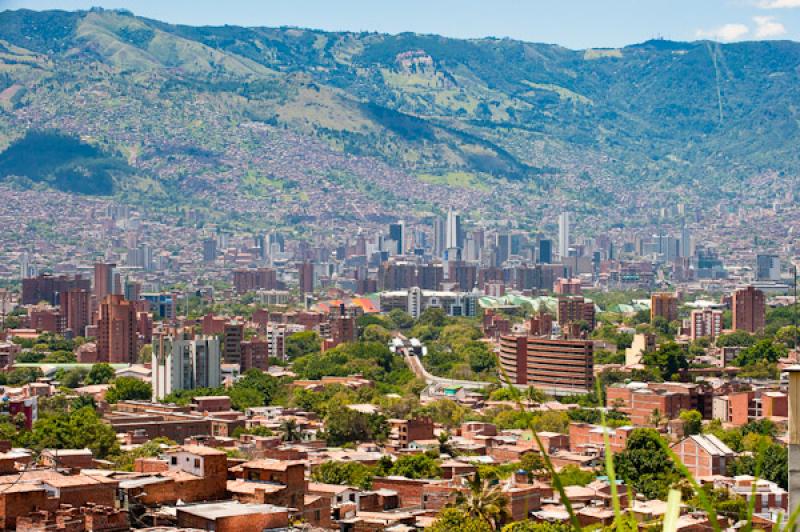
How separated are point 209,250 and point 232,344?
79.0m

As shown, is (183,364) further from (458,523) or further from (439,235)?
(439,235)

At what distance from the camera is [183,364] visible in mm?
45000

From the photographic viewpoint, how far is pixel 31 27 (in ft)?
617

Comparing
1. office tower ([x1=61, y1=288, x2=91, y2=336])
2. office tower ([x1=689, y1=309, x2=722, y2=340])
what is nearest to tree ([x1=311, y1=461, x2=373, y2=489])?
office tower ([x1=689, y1=309, x2=722, y2=340])

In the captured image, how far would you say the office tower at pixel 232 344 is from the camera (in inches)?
2126

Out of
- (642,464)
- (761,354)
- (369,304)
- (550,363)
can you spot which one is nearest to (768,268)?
(369,304)

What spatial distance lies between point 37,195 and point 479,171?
4437cm

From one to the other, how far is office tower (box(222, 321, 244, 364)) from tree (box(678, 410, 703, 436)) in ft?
65.6

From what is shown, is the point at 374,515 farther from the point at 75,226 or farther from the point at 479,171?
the point at 479,171

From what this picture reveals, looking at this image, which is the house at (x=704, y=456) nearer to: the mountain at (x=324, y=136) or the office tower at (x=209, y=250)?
the office tower at (x=209, y=250)

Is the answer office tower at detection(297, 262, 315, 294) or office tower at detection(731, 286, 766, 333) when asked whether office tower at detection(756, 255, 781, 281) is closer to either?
office tower at detection(297, 262, 315, 294)

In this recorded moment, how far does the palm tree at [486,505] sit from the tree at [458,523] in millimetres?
128

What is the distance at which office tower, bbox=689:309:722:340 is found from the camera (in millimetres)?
66812

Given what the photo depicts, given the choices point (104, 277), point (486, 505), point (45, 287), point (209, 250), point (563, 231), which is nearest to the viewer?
point (486, 505)
